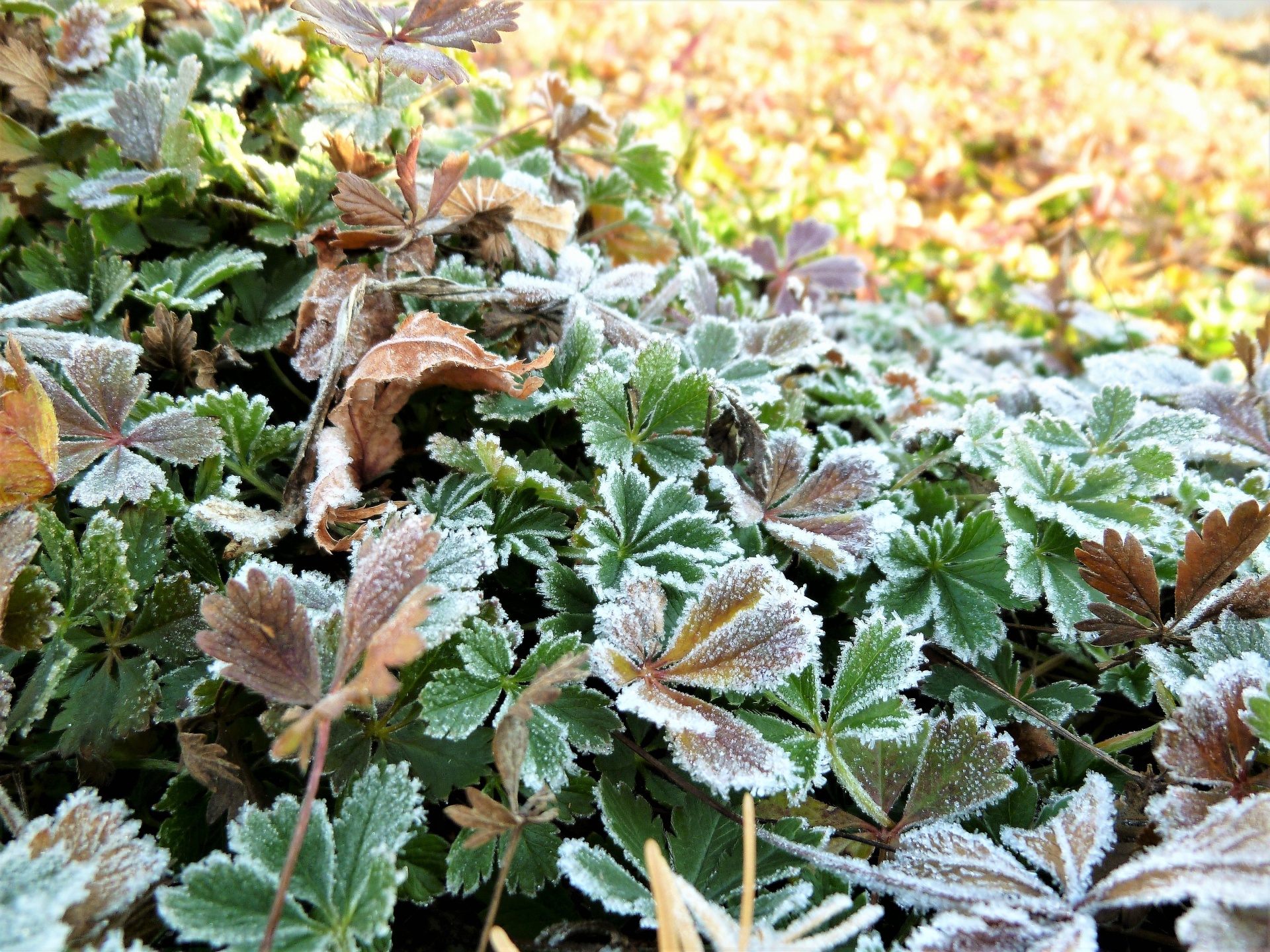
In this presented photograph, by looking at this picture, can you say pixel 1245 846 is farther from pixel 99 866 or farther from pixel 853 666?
pixel 99 866

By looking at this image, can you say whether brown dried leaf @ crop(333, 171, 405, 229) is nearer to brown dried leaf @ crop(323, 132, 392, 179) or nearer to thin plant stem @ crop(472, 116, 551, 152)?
brown dried leaf @ crop(323, 132, 392, 179)

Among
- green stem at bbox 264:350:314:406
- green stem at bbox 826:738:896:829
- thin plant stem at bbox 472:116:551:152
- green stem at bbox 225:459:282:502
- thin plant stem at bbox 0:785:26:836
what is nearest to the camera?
thin plant stem at bbox 0:785:26:836

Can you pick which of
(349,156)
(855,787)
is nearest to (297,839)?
(855,787)

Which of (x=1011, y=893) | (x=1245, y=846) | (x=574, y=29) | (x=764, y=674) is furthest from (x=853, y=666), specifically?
(x=574, y=29)

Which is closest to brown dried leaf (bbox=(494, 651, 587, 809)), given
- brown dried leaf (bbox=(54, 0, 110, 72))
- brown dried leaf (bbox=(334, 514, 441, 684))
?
brown dried leaf (bbox=(334, 514, 441, 684))

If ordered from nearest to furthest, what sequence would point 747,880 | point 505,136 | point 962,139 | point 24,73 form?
point 747,880
point 24,73
point 505,136
point 962,139

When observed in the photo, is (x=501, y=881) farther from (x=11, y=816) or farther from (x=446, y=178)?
(x=446, y=178)
